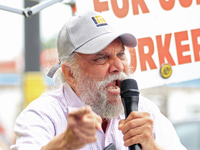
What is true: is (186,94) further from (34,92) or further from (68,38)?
(68,38)

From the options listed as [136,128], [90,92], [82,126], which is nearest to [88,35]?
[90,92]

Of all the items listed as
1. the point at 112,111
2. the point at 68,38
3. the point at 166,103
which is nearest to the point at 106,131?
the point at 112,111

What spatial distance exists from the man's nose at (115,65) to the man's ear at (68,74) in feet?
0.99

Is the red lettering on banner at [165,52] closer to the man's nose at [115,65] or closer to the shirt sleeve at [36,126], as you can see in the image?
the man's nose at [115,65]

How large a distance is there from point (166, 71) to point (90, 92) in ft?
1.82

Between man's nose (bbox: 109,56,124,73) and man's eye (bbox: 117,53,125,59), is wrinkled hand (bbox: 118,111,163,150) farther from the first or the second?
man's eye (bbox: 117,53,125,59)

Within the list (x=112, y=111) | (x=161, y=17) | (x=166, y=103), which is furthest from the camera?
(x=166, y=103)

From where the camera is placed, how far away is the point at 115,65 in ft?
6.77

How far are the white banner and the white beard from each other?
28cm

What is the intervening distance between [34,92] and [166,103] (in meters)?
13.1

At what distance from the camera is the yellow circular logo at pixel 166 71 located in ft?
7.53

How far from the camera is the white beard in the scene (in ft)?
6.68

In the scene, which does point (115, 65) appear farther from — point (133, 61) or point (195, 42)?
point (195, 42)

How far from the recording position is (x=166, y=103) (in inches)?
747
